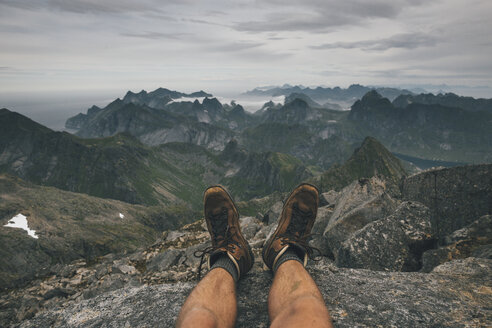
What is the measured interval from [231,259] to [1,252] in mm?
137658

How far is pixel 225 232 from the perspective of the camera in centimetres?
830

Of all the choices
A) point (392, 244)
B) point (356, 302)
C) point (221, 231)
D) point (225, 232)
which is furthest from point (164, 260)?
point (356, 302)

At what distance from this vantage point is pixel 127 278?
13.7 metres

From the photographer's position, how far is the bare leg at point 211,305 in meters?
4.21

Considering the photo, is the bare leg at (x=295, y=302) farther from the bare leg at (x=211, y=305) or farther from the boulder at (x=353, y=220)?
the boulder at (x=353, y=220)

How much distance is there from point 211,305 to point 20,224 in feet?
555

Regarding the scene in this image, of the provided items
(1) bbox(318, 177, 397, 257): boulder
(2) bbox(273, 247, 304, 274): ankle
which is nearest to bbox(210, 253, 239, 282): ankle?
(2) bbox(273, 247, 304, 274): ankle

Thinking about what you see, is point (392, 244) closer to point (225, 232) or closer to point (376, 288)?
point (376, 288)

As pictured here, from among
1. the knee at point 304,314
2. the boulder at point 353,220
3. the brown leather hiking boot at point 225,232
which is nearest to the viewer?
the knee at point 304,314

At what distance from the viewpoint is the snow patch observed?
381ft

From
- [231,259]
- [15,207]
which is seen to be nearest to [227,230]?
[231,259]

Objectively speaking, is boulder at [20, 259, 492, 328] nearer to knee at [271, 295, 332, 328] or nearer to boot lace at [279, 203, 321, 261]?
knee at [271, 295, 332, 328]

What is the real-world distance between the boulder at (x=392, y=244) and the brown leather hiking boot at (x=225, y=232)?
414cm

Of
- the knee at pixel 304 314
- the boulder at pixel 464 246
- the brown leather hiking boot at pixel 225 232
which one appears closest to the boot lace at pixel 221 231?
the brown leather hiking boot at pixel 225 232
